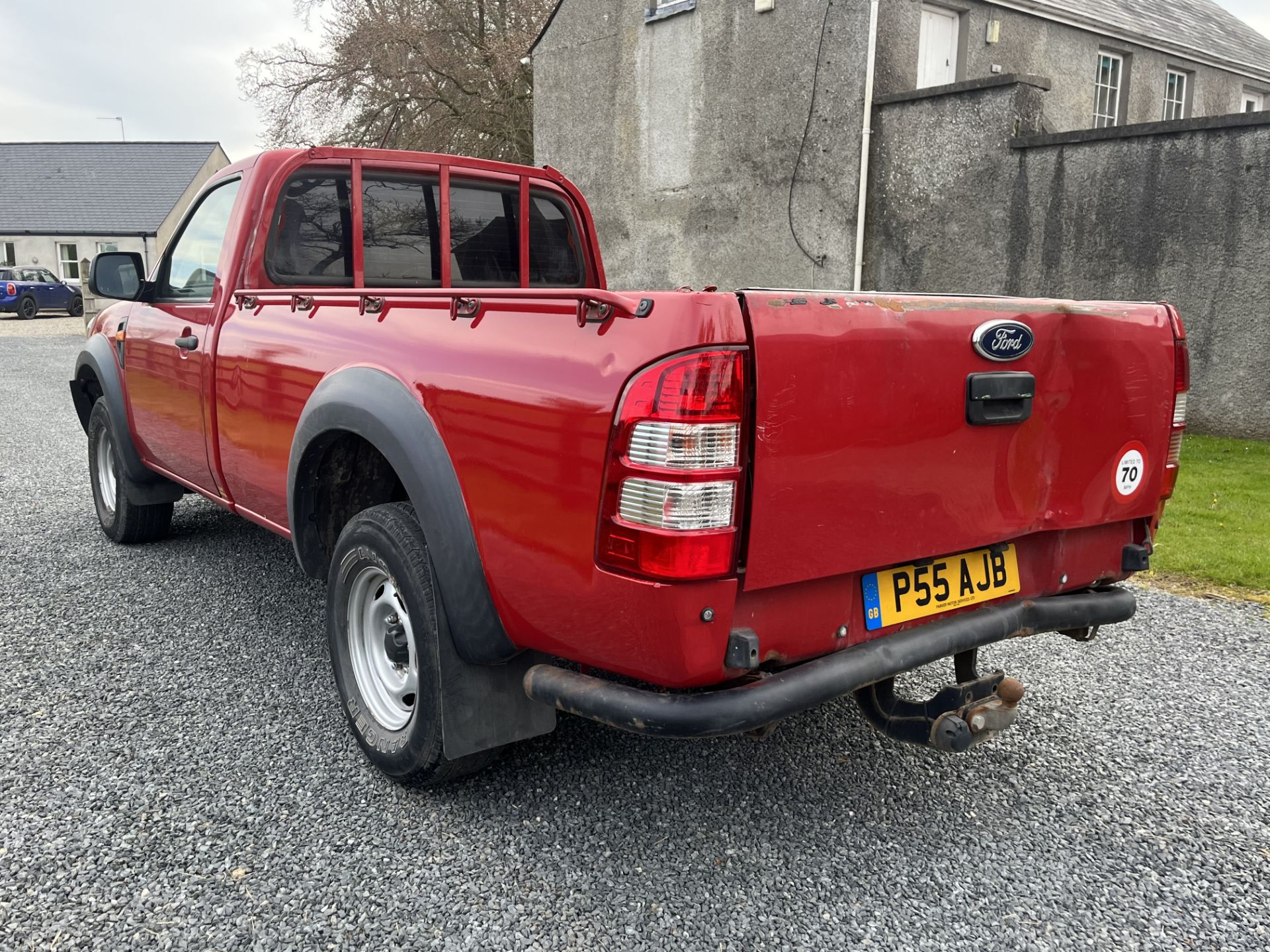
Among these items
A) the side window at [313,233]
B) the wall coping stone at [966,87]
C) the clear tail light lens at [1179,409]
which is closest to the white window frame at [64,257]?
the wall coping stone at [966,87]

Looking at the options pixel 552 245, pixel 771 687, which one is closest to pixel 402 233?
pixel 552 245

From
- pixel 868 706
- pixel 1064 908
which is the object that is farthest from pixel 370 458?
pixel 1064 908

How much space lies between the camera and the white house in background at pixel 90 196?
141ft

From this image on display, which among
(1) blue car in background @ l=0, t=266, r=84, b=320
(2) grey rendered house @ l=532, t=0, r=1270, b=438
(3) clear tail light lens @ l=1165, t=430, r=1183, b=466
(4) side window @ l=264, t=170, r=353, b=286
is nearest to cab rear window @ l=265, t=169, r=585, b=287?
(4) side window @ l=264, t=170, r=353, b=286

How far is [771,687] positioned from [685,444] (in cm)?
62

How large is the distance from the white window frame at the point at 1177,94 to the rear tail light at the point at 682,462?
1772cm

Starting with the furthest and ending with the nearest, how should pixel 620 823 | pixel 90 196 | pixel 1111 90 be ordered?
pixel 90 196 < pixel 1111 90 < pixel 620 823

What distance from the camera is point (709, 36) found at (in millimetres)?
13859

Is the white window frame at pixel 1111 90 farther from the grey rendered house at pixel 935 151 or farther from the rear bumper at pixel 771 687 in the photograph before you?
the rear bumper at pixel 771 687

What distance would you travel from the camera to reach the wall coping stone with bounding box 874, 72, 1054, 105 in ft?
32.6

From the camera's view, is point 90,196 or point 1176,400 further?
point 90,196

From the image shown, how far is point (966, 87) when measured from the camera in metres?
10.4

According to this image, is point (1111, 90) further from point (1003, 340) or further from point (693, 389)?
point (693, 389)

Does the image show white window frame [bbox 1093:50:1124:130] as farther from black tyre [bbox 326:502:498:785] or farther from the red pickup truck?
black tyre [bbox 326:502:498:785]
